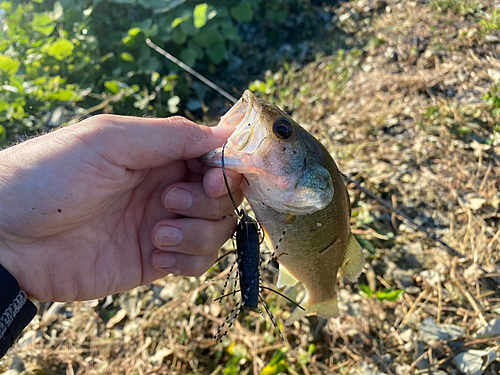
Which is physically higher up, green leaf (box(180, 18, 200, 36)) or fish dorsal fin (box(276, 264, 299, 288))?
green leaf (box(180, 18, 200, 36))

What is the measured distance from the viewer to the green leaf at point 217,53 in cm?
566

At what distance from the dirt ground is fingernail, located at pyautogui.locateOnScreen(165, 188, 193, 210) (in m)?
1.22

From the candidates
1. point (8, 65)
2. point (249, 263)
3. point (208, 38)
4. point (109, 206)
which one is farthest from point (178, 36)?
point (249, 263)

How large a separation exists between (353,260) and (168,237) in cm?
110

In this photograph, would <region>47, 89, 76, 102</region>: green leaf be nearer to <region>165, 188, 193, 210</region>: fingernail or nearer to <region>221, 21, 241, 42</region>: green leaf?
<region>221, 21, 241, 42</region>: green leaf

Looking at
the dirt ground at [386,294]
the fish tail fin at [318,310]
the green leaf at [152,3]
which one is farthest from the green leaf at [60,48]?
the fish tail fin at [318,310]

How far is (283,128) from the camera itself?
1.60 m

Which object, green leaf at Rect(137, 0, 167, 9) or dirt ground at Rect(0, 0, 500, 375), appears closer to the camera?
dirt ground at Rect(0, 0, 500, 375)

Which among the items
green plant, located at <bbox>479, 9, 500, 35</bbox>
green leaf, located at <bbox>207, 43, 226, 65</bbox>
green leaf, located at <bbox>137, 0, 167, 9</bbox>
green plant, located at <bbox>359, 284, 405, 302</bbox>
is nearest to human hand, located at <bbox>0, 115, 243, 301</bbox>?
green plant, located at <bbox>359, 284, 405, 302</bbox>

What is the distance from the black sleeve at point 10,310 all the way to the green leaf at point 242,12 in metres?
5.42

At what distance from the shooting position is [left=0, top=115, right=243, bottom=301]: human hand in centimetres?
165

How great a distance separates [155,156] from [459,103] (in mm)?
3690

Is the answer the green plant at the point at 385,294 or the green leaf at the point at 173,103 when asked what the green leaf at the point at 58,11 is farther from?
the green plant at the point at 385,294

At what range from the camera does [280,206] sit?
1659 millimetres
